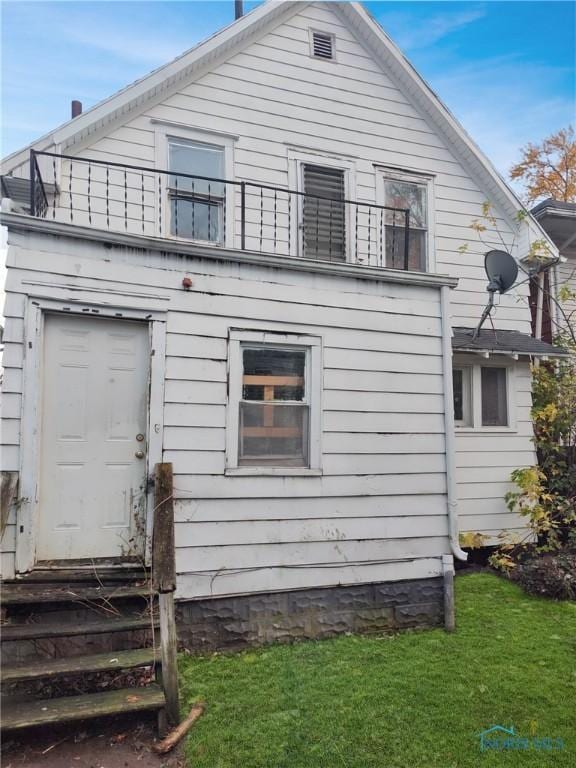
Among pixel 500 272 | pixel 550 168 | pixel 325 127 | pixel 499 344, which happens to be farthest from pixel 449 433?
pixel 550 168

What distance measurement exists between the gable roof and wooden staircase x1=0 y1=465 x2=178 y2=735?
4.36m

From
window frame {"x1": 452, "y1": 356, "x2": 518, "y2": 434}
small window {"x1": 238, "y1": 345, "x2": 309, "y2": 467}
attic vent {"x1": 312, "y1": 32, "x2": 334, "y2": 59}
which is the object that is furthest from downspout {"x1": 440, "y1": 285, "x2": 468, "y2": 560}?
attic vent {"x1": 312, "y1": 32, "x2": 334, "y2": 59}

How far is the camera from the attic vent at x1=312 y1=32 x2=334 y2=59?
6781 millimetres

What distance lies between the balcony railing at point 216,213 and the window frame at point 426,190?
231 millimetres

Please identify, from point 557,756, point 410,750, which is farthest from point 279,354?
point 557,756

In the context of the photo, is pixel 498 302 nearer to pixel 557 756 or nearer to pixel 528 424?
pixel 528 424

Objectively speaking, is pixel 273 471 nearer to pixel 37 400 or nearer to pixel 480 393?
pixel 37 400

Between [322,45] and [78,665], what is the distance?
8.05m

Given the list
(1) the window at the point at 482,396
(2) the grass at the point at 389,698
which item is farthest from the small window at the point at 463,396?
(2) the grass at the point at 389,698

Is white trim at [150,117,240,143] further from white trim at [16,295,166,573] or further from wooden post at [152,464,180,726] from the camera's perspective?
wooden post at [152,464,180,726]

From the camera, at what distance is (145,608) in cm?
380

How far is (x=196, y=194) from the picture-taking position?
239 inches

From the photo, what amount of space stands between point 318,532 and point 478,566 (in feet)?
10.2

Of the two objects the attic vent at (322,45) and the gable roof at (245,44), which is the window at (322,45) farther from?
the gable roof at (245,44)
